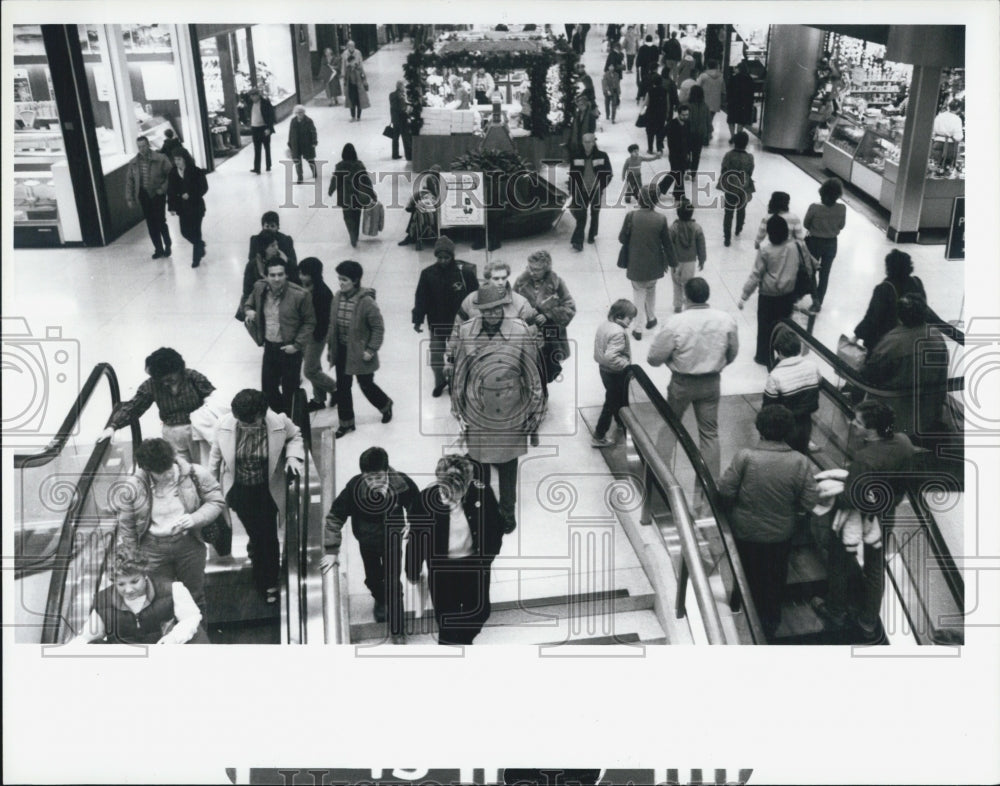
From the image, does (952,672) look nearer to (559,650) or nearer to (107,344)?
(559,650)

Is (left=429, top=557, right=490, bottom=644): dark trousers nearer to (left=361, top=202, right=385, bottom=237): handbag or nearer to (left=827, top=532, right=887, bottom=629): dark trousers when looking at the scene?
(left=827, top=532, right=887, bottom=629): dark trousers

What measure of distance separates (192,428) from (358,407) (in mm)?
1646

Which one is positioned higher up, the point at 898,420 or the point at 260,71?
the point at 260,71

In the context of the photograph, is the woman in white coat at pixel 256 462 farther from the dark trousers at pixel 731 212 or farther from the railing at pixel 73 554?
the dark trousers at pixel 731 212

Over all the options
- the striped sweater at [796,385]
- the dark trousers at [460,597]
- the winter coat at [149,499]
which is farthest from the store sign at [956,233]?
the winter coat at [149,499]

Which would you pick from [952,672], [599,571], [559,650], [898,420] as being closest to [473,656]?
[559,650]

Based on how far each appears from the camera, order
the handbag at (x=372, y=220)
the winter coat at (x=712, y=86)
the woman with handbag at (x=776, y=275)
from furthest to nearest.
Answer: the winter coat at (x=712, y=86) < the handbag at (x=372, y=220) < the woman with handbag at (x=776, y=275)

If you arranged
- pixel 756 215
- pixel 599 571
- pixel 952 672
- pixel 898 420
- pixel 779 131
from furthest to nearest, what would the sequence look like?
pixel 779 131
pixel 756 215
pixel 898 420
pixel 599 571
pixel 952 672

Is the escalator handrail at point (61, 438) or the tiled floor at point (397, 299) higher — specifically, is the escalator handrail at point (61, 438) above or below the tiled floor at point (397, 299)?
above

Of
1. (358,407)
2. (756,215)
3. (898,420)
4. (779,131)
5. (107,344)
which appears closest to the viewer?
(898,420)

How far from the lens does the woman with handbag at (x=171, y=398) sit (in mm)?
5270

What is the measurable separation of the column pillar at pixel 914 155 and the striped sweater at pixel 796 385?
→ 470 centimetres

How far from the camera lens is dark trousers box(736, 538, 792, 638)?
4.71 metres

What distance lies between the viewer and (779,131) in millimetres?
12727
